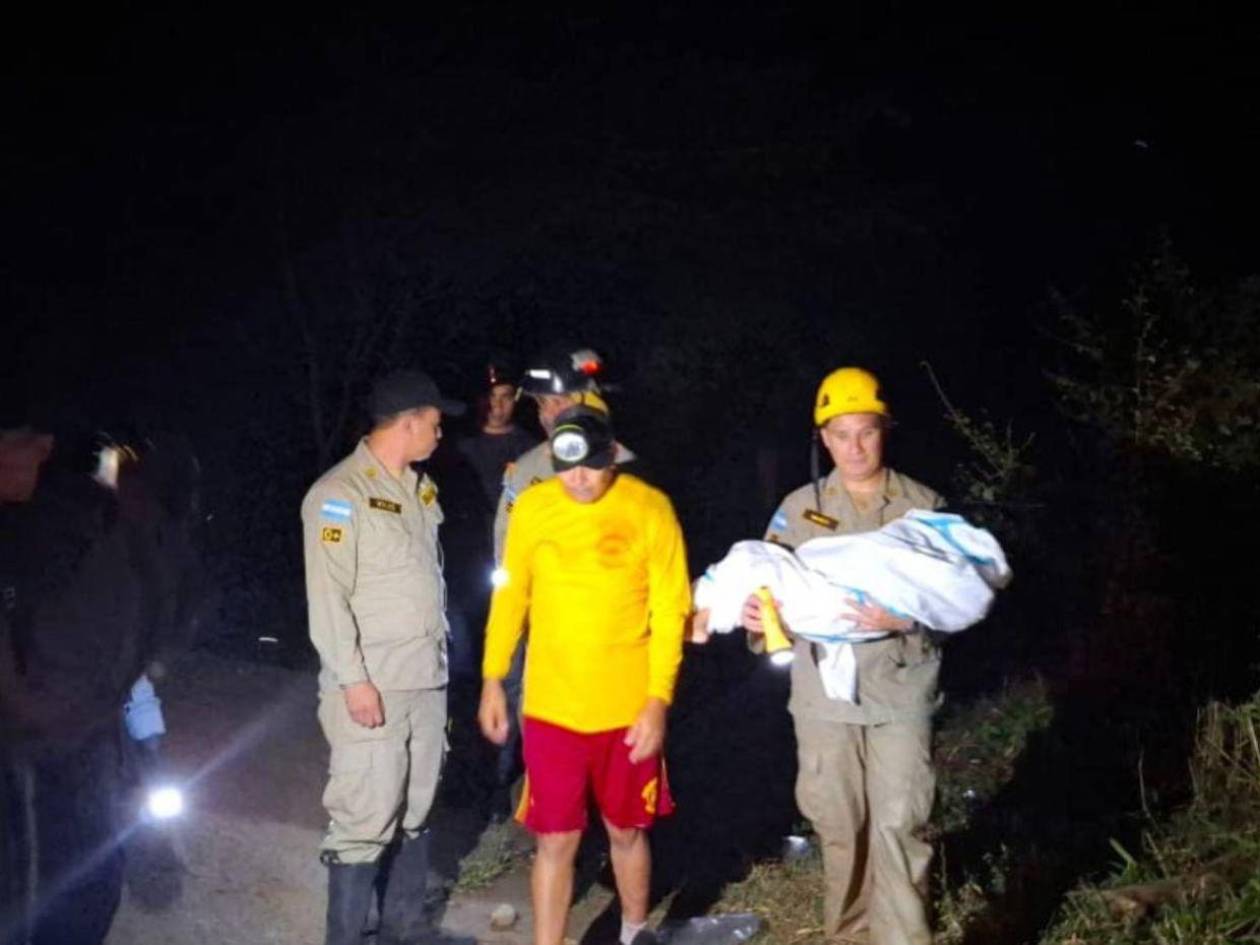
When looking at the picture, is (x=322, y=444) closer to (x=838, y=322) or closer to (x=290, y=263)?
(x=290, y=263)

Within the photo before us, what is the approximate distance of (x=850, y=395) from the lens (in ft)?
15.6

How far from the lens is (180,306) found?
13234 millimetres

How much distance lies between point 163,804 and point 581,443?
7.71 feet

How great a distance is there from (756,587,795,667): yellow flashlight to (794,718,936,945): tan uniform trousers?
1.36 feet

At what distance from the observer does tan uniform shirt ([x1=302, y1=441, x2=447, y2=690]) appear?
484 centimetres

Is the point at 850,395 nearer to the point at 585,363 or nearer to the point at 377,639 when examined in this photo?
the point at 377,639

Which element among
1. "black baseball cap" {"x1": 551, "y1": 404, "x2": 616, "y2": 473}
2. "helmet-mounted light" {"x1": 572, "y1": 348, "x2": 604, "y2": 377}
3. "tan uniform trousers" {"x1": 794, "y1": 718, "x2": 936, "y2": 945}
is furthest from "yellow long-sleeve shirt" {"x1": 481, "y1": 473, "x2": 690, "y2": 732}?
"helmet-mounted light" {"x1": 572, "y1": 348, "x2": 604, "y2": 377}

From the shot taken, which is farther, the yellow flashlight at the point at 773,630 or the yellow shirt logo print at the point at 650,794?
the yellow shirt logo print at the point at 650,794

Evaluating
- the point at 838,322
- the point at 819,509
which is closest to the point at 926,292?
the point at 838,322

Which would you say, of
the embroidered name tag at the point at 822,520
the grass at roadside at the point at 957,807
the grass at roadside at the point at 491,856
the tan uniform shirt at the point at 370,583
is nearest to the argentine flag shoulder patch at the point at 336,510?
the tan uniform shirt at the point at 370,583

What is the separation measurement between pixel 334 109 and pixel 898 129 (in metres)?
6.13

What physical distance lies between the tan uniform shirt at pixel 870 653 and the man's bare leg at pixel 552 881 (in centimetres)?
92

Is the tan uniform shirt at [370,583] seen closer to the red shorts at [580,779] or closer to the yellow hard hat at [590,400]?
the red shorts at [580,779]

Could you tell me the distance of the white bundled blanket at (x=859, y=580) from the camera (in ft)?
14.9
